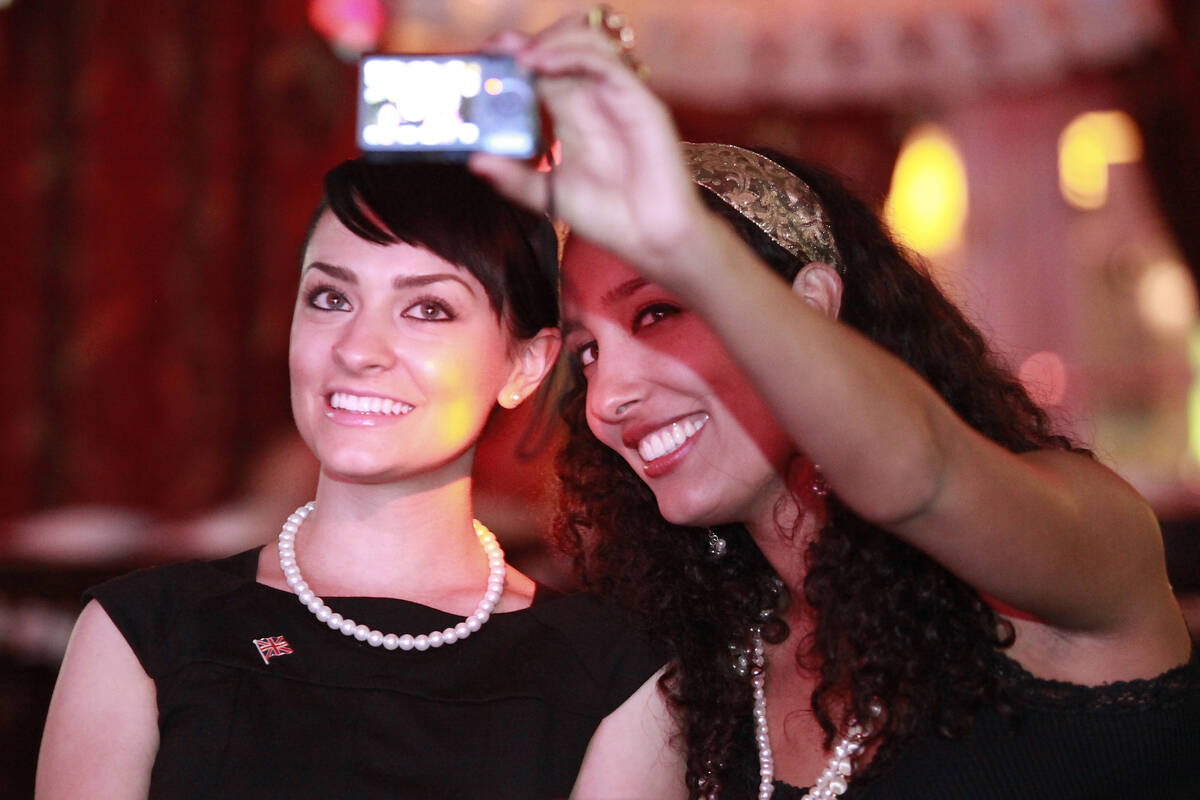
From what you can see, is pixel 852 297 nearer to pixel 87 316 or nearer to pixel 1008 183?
pixel 87 316

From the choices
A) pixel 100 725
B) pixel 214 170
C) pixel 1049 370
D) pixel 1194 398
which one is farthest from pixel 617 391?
pixel 1194 398

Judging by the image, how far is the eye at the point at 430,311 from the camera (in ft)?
5.93

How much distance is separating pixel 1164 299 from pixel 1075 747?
4.42 metres

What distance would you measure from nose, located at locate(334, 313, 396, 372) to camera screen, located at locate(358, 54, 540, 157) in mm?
493

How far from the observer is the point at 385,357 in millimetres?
1746

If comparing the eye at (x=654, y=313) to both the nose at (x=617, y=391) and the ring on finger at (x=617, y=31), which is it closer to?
the nose at (x=617, y=391)

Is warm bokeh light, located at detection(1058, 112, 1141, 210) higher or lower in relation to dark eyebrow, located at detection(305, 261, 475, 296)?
lower

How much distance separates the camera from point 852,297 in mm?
1836

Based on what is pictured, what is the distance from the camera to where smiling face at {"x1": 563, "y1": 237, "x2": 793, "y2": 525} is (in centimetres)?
176

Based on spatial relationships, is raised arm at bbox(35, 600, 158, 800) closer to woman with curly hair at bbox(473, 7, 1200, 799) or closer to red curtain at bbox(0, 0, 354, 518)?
woman with curly hair at bbox(473, 7, 1200, 799)

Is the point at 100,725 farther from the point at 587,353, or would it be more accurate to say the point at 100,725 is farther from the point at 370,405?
the point at 587,353

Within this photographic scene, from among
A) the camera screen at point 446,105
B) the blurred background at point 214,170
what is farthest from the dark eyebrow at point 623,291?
the blurred background at point 214,170

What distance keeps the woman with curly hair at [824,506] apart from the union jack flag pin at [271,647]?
0.50m

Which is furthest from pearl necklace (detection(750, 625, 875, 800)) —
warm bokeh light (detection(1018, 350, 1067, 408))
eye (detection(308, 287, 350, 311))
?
warm bokeh light (detection(1018, 350, 1067, 408))
